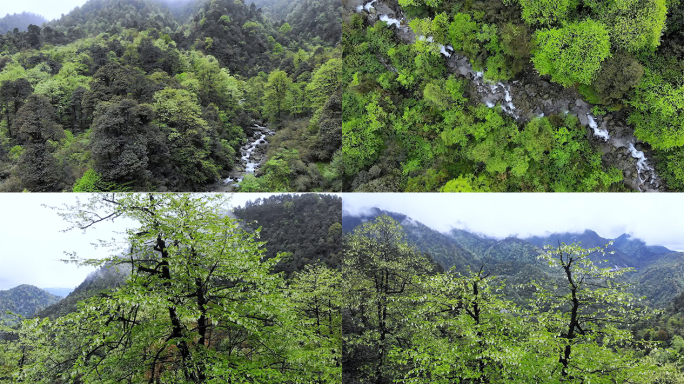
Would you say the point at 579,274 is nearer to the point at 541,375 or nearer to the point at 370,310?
the point at 541,375

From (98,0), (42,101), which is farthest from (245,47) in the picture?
(42,101)

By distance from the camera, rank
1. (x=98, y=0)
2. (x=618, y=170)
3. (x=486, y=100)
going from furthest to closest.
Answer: (x=98, y=0), (x=486, y=100), (x=618, y=170)

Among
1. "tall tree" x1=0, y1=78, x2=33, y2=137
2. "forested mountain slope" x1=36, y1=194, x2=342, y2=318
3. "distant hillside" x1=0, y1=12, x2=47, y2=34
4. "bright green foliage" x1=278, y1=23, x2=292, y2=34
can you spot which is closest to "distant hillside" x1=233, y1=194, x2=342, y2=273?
"forested mountain slope" x1=36, y1=194, x2=342, y2=318

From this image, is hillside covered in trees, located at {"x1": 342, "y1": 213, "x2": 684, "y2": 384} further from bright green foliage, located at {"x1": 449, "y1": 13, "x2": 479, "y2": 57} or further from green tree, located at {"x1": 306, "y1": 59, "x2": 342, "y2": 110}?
bright green foliage, located at {"x1": 449, "y1": 13, "x2": 479, "y2": 57}

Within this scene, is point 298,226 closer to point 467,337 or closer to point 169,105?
point 467,337

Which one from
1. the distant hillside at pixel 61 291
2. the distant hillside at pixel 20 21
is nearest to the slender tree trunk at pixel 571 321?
the distant hillside at pixel 61 291

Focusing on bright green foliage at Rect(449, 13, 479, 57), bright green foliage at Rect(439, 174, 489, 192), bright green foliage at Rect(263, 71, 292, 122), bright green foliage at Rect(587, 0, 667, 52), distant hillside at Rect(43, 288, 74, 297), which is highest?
bright green foliage at Rect(449, 13, 479, 57)
